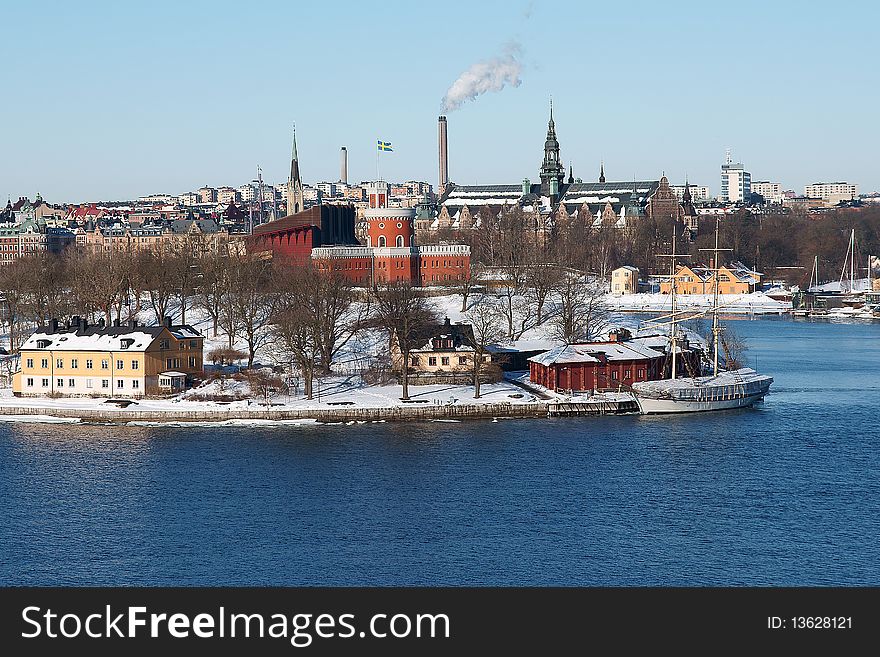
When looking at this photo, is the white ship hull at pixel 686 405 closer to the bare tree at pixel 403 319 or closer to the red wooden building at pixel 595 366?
the red wooden building at pixel 595 366

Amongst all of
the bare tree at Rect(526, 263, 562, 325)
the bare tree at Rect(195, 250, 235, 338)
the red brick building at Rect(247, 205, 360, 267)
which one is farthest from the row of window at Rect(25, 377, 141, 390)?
the red brick building at Rect(247, 205, 360, 267)

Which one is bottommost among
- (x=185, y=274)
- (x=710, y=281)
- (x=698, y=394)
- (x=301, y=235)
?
(x=698, y=394)

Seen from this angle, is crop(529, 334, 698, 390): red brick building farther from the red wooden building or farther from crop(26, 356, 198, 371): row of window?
crop(26, 356, 198, 371): row of window

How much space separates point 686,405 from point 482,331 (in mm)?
7561

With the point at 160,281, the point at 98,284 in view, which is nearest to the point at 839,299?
the point at 160,281

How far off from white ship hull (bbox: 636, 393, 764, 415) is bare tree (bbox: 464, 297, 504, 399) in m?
4.28

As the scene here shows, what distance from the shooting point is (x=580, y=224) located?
98.9 meters

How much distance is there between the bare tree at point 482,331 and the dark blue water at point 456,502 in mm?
3886

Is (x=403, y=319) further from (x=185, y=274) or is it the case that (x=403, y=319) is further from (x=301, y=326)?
(x=185, y=274)

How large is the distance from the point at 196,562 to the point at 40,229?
89.2 meters

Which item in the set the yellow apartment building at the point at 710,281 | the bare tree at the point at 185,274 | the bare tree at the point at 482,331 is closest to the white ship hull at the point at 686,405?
the bare tree at the point at 482,331

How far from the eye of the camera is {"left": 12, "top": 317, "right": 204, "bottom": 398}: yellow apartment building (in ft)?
127

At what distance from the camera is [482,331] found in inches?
1676
